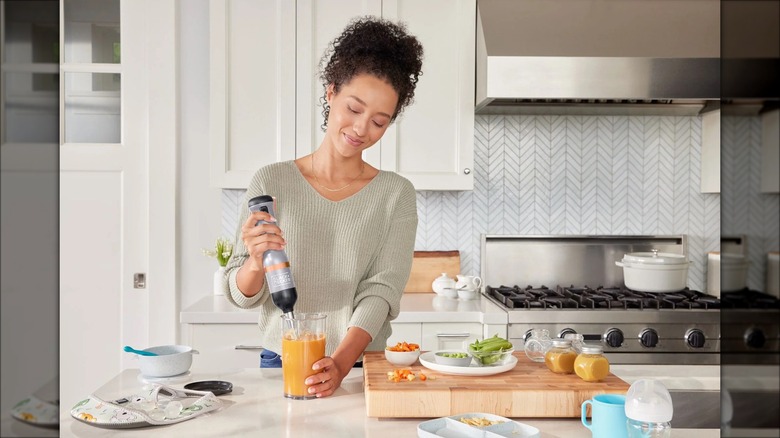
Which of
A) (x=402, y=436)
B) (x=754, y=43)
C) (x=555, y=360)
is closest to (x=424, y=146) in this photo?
(x=555, y=360)

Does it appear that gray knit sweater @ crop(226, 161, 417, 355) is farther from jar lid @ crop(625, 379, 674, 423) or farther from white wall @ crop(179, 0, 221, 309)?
white wall @ crop(179, 0, 221, 309)

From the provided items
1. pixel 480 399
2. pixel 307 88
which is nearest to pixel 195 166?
pixel 307 88

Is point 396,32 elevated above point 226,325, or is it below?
above

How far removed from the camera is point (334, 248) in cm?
186

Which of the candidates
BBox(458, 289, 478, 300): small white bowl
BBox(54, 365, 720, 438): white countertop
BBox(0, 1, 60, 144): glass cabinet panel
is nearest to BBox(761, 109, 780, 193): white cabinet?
BBox(0, 1, 60, 144): glass cabinet panel

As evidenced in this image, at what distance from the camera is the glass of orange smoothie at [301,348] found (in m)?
1.46

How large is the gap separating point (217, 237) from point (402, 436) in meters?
2.40

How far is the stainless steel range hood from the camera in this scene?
295 cm

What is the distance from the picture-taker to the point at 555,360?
1.50m

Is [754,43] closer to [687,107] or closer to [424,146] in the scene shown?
[424,146]

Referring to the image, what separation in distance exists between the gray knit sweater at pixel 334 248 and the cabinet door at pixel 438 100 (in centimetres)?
133

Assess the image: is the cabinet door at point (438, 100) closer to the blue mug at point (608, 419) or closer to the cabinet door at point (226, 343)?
the cabinet door at point (226, 343)

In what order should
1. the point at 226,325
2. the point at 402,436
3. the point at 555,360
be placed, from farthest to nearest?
the point at 226,325
the point at 555,360
the point at 402,436

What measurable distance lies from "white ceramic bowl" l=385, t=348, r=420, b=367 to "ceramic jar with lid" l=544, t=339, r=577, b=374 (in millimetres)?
299
